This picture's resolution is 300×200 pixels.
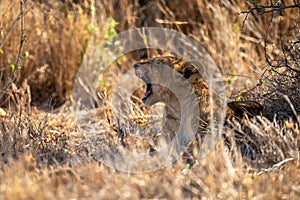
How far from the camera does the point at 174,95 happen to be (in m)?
4.53

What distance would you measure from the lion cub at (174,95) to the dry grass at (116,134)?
179mm

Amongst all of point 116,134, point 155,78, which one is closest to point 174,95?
point 155,78

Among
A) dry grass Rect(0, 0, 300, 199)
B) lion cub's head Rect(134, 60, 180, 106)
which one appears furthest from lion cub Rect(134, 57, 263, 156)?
dry grass Rect(0, 0, 300, 199)

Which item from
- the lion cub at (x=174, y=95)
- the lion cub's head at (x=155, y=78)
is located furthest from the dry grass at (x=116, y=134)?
the lion cub's head at (x=155, y=78)

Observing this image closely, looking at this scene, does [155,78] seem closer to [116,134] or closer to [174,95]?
[174,95]

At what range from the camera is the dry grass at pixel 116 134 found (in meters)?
3.46

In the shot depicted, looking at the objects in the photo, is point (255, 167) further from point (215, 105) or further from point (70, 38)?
point (70, 38)

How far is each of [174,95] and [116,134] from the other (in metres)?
0.65

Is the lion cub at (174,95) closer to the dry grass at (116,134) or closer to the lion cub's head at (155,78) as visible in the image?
the lion cub's head at (155,78)

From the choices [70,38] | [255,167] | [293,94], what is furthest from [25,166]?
[70,38]

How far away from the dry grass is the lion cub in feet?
0.59

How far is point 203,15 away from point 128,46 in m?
1.01

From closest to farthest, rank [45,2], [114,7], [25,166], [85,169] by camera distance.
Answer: [85,169] → [25,166] → [114,7] → [45,2]

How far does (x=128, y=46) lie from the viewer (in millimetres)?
7578
